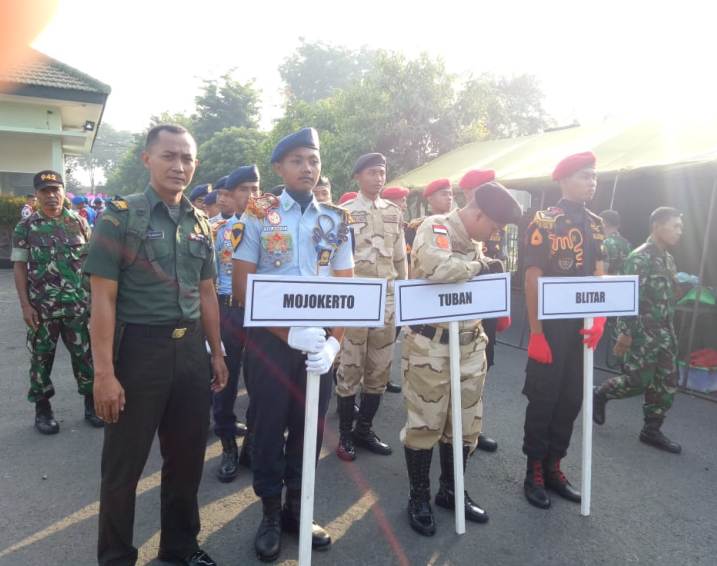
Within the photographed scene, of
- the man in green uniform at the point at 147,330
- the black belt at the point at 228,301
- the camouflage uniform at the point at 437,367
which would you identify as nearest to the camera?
the man in green uniform at the point at 147,330

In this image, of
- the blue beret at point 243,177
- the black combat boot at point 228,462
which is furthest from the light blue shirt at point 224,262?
the black combat boot at point 228,462

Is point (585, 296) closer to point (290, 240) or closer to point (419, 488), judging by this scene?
point (419, 488)

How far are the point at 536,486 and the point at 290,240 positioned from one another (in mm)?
2155

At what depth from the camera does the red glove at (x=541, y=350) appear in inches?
120

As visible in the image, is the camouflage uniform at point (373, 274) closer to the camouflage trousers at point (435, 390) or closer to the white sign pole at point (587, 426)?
the camouflage trousers at point (435, 390)

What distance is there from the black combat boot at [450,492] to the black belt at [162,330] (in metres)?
1.63

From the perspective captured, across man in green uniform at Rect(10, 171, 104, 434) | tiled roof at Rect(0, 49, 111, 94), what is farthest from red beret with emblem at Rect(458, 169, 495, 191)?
tiled roof at Rect(0, 49, 111, 94)

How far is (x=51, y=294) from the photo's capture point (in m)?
4.13

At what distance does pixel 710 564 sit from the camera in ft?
8.83

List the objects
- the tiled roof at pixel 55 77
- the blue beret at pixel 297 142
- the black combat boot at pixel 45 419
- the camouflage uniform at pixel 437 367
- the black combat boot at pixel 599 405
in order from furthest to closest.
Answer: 1. the tiled roof at pixel 55 77
2. the black combat boot at pixel 599 405
3. the black combat boot at pixel 45 419
4. the camouflage uniform at pixel 437 367
5. the blue beret at pixel 297 142

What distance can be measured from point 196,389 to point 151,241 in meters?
0.69

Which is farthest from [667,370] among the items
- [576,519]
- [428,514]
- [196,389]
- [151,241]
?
[151,241]

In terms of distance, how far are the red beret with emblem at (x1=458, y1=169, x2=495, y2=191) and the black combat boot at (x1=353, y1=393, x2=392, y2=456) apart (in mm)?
1847

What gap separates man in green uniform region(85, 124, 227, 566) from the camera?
2.10 meters
